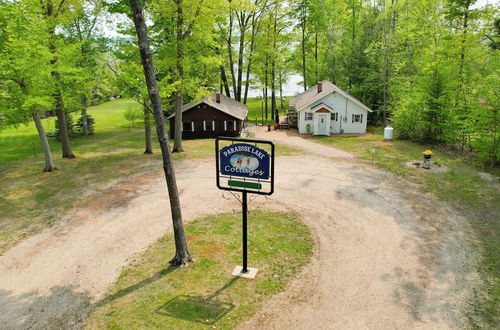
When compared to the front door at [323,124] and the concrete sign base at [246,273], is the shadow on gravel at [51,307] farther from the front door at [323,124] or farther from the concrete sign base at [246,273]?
the front door at [323,124]

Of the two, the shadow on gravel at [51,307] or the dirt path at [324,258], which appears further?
the dirt path at [324,258]

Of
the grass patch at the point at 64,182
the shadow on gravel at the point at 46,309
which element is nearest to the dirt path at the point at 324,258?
the shadow on gravel at the point at 46,309

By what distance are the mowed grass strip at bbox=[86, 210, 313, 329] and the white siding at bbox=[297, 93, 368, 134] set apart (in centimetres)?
2374

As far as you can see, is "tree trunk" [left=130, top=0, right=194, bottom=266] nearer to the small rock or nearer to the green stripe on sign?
the green stripe on sign

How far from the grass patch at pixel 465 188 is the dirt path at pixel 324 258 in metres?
0.50

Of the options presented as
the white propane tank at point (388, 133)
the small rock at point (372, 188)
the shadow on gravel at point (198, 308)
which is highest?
the white propane tank at point (388, 133)

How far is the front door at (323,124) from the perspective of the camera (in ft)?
114

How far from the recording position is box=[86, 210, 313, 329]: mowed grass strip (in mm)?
8789

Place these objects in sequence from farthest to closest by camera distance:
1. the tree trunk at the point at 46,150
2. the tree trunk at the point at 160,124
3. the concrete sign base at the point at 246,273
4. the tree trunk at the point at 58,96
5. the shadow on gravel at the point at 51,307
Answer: the tree trunk at the point at 58,96 → the tree trunk at the point at 46,150 → the concrete sign base at the point at 246,273 → the tree trunk at the point at 160,124 → the shadow on gravel at the point at 51,307

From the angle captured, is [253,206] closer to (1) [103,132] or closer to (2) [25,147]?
(2) [25,147]

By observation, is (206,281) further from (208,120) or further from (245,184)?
(208,120)

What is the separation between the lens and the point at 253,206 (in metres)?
16.3

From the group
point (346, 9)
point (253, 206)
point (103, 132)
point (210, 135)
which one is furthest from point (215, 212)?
point (346, 9)

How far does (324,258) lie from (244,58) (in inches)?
1466
